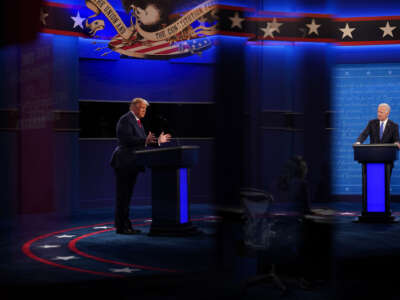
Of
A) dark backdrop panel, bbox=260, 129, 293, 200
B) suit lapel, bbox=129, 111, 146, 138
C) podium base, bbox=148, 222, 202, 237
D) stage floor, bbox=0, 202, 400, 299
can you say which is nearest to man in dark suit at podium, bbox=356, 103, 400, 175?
stage floor, bbox=0, 202, 400, 299

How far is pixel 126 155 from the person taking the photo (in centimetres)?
569

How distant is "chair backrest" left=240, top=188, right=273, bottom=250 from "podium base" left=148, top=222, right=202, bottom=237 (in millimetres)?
2856

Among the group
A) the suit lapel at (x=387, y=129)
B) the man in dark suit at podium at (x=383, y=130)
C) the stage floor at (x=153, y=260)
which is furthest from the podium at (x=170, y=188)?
the suit lapel at (x=387, y=129)

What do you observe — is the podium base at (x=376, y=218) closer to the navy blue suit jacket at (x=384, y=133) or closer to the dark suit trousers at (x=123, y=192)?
the navy blue suit jacket at (x=384, y=133)

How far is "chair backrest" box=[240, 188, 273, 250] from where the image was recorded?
2689mm

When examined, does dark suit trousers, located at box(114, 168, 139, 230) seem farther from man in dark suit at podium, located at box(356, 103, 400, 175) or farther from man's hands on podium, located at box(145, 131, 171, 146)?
man in dark suit at podium, located at box(356, 103, 400, 175)

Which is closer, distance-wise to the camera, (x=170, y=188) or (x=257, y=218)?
(x=257, y=218)

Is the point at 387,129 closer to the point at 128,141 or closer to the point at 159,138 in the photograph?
the point at 159,138

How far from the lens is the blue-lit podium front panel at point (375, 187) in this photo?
6.69 m

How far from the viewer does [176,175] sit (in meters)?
5.66

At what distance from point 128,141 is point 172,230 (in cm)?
115

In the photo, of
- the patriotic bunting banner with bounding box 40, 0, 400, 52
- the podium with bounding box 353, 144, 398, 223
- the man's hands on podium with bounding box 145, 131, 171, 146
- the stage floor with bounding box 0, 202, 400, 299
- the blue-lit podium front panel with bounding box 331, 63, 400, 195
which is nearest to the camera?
the stage floor with bounding box 0, 202, 400, 299

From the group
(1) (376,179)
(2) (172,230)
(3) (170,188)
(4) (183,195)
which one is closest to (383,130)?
(1) (376,179)

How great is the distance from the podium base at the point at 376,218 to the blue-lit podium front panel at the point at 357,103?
7.57 ft
